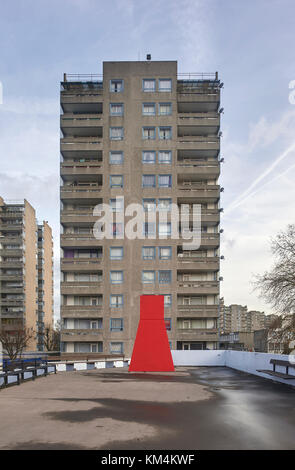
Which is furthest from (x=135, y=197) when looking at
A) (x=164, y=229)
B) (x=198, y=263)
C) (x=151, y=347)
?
(x=151, y=347)

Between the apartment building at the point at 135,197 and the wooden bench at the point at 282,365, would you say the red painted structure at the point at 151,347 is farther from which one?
the apartment building at the point at 135,197

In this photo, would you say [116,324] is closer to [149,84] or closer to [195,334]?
[195,334]

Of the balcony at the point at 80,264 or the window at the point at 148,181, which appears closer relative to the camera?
the balcony at the point at 80,264

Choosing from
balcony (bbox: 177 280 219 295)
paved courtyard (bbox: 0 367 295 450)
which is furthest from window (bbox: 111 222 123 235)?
paved courtyard (bbox: 0 367 295 450)

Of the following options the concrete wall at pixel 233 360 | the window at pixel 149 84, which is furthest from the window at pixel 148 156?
the concrete wall at pixel 233 360

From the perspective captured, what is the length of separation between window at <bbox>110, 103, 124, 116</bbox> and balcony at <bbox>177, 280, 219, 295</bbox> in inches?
921

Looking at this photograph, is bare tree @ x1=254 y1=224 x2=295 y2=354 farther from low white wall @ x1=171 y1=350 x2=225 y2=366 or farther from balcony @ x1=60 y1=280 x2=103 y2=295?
balcony @ x1=60 y1=280 x2=103 y2=295

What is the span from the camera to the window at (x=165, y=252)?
51281 millimetres

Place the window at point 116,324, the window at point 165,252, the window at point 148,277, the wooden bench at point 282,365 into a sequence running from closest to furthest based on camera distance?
the wooden bench at point 282,365, the window at point 116,324, the window at point 148,277, the window at point 165,252

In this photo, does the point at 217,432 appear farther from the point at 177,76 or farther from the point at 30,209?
the point at 30,209

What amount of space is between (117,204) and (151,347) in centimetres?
3024

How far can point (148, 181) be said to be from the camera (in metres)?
53.2

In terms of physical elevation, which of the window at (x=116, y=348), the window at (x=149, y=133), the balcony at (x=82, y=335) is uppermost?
the window at (x=149, y=133)

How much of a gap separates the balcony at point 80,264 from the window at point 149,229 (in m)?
6.62
